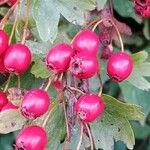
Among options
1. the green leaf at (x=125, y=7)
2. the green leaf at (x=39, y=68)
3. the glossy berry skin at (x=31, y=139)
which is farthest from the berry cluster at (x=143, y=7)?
the glossy berry skin at (x=31, y=139)

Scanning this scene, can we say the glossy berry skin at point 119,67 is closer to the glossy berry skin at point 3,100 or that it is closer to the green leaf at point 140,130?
the glossy berry skin at point 3,100

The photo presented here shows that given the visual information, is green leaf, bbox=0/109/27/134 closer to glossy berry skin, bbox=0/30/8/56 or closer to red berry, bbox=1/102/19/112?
red berry, bbox=1/102/19/112

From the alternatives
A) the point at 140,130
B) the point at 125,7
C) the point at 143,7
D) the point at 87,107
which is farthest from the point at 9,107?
the point at 140,130

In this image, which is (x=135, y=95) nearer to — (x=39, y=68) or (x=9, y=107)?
(x=39, y=68)

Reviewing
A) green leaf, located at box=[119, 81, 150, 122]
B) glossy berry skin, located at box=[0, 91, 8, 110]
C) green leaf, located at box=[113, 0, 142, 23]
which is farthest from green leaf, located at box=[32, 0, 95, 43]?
green leaf, located at box=[119, 81, 150, 122]

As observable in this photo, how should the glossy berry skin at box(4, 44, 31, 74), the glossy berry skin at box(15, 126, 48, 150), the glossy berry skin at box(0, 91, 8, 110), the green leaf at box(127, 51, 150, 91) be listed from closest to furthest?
the glossy berry skin at box(15, 126, 48, 150) → the glossy berry skin at box(4, 44, 31, 74) → the glossy berry skin at box(0, 91, 8, 110) → the green leaf at box(127, 51, 150, 91)

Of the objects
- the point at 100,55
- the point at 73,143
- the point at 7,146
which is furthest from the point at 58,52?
the point at 7,146
